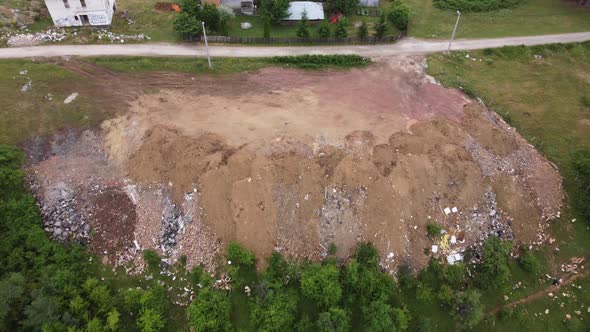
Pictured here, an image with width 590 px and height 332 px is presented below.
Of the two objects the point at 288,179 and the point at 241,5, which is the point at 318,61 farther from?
the point at 288,179

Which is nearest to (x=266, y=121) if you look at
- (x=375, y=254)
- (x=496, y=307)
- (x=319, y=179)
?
(x=319, y=179)

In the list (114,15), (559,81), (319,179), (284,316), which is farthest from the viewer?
(114,15)

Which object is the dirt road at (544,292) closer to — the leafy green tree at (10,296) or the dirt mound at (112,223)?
the dirt mound at (112,223)

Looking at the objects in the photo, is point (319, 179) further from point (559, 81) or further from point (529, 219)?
point (559, 81)

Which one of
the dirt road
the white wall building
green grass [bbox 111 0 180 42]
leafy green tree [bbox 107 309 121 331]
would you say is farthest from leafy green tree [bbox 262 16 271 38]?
the dirt road

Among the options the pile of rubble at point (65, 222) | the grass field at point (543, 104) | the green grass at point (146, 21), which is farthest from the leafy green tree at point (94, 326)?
the green grass at point (146, 21)

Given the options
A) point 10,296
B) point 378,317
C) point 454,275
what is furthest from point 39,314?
point 454,275
